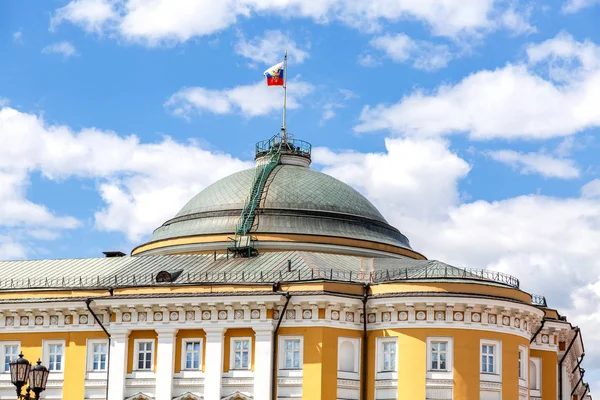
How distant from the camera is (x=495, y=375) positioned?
152 feet

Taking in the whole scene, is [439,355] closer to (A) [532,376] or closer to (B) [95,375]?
(A) [532,376]

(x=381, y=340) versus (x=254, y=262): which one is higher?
(x=254, y=262)

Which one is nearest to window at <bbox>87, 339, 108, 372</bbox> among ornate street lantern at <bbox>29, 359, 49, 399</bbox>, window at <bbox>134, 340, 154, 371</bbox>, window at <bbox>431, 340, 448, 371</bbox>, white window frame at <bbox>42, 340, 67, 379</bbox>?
white window frame at <bbox>42, 340, 67, 379</bbox>

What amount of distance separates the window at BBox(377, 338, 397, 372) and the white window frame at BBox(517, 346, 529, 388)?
5.55 meters

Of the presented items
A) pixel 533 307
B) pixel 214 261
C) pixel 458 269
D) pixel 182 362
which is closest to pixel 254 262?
pixel 214 261

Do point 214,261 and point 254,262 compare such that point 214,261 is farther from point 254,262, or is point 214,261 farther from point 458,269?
point 458,269

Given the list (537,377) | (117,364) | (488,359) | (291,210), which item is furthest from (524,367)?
(117,364)

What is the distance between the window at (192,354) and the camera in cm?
4812

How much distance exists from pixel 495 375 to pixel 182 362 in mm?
12798

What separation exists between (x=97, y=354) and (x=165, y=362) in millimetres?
3651

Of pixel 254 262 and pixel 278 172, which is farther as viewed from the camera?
pixel 278 172

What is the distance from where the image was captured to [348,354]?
155ft

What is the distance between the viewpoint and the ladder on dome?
52656 mm

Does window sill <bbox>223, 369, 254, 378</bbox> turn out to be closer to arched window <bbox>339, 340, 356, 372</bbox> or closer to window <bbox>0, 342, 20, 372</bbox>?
arched window <bbox>339, 340, 356, 372</bbox>
